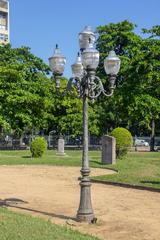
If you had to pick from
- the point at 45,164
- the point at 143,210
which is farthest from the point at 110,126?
the point at 143,210

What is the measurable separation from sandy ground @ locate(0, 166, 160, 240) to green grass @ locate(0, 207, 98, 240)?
0.59m

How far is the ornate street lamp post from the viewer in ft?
34.2

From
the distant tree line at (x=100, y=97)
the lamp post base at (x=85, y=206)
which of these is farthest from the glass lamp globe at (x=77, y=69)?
the distant tree line at (x=100, y=97)

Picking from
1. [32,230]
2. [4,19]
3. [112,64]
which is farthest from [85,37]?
[4,19]

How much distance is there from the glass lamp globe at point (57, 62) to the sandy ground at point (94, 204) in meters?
3.35

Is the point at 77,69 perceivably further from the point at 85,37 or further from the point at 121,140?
the point at 121,140

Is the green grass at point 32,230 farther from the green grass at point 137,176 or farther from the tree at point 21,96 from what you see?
the tree at point 21,96

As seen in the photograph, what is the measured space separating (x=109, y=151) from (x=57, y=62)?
581 inches

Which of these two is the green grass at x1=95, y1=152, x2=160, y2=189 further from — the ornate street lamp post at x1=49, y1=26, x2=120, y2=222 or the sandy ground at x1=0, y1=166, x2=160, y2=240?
the ornate street lamp post at x1=49, y1=26, x2=120, y2=222

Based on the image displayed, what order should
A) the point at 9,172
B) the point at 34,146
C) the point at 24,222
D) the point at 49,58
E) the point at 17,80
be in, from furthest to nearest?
the point at 17,80 < the point at 34,146 < the point at 9,172 < the point at 49,58 < the point at 24,222

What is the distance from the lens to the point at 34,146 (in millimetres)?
→ 31984

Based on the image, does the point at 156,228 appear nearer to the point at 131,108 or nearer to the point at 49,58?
the point at 49,58

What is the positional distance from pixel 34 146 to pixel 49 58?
2100cm

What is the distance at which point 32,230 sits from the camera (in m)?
8.85
